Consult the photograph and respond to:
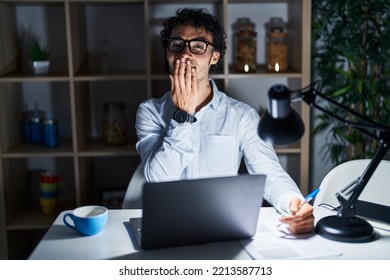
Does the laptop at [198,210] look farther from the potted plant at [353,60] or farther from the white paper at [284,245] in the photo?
the potted plant at [353,60]

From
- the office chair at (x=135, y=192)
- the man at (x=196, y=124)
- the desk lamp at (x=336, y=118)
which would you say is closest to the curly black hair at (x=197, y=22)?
the man at (x=196, y=124)

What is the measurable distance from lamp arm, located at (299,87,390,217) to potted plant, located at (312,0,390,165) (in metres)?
1.10

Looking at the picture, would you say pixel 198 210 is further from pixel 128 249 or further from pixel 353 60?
pixel 353 60

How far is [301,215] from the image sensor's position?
4.04 ft

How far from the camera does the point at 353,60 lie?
2.23 meters

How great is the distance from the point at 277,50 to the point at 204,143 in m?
0.66

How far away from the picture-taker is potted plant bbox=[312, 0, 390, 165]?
2182 millimetres

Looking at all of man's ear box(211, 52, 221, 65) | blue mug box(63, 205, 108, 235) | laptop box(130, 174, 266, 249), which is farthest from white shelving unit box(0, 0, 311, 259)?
laptop box(130, 174, 266, 249)

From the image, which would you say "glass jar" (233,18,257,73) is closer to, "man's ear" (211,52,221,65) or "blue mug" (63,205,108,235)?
"man's ear" (211,52,221,65)

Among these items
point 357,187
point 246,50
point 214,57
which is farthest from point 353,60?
point 357,187

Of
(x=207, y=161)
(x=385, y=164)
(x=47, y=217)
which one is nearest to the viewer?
(x=385, y=164)
